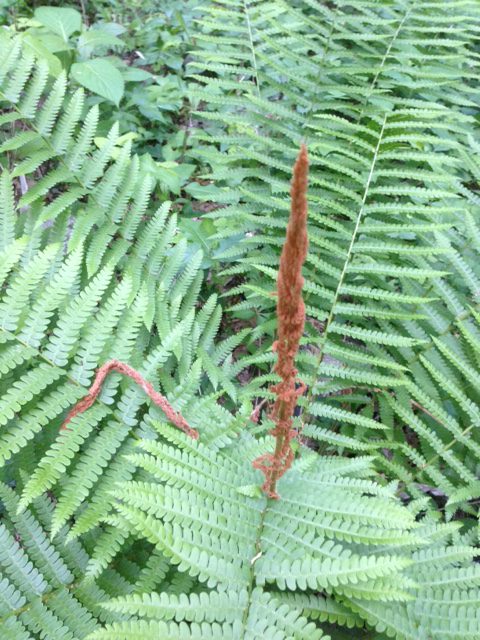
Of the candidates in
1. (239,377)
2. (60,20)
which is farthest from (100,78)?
(239,377)

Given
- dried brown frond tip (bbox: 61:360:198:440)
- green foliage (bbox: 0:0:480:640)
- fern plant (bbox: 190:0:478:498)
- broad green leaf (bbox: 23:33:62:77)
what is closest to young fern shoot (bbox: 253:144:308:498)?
green foliage (bbox: 0:0:480:640)

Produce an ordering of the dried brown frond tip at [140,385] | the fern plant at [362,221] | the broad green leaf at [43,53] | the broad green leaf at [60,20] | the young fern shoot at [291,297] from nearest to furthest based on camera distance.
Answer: the young fern shoot at [291,297] < the dried brown frond tip at [140,385] < the fern plant at [362,221] < the broad green leaf at [43,53] < the broad green leaf at [60,20]

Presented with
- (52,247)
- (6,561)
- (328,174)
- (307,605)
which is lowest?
(6,561)

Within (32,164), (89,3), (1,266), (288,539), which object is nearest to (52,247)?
(1,266)

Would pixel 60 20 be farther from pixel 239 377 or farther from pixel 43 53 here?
pixel 239 377

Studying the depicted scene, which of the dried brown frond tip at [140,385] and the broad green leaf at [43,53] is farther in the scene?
the broad green leaf at [43,53]

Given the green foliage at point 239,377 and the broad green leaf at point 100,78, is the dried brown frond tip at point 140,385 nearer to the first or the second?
the green foliage at point 239,377

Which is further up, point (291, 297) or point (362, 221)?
point (362, 221)

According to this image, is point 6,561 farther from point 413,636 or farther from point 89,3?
Result: point 89,3

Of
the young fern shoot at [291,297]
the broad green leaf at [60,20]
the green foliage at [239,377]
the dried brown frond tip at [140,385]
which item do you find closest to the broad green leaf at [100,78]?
the green foliage at [239,377]
